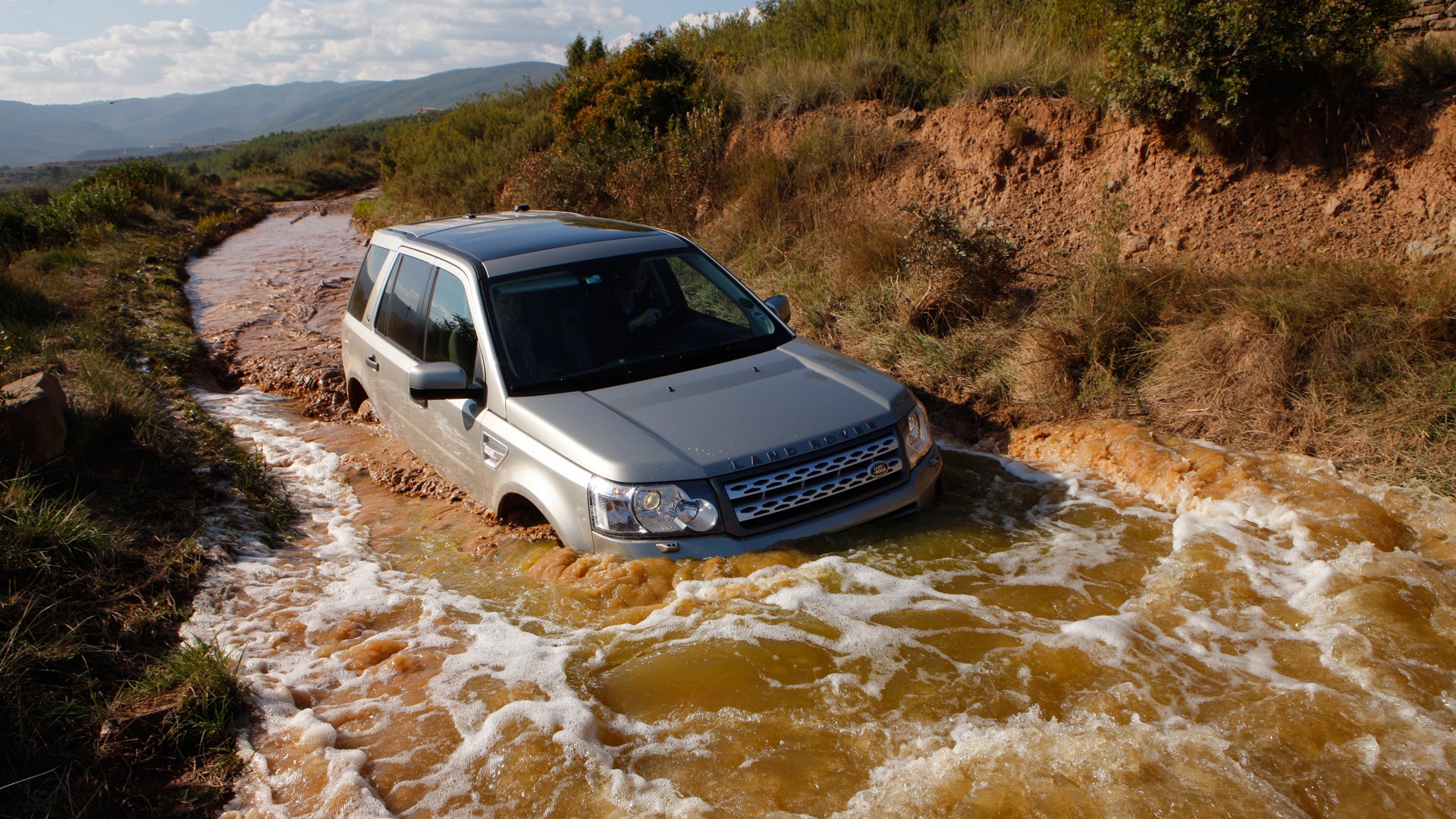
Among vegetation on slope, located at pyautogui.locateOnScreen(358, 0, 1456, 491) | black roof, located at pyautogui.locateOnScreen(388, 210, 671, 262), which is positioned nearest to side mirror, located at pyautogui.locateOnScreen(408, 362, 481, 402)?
black roof, located at pyautogui.locateOnScreen(388, 210, 671, 262)

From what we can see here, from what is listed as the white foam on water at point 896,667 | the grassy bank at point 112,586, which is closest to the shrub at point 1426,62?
the white foam on water at point 896,667

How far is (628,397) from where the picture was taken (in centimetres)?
429

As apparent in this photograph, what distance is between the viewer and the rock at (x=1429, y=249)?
632 centimetres

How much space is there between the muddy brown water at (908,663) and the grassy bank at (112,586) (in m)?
0.23

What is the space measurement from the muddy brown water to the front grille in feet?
0.69

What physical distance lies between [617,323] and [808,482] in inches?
60.0

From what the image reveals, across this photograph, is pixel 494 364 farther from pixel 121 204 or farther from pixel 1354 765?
pixel 121 204

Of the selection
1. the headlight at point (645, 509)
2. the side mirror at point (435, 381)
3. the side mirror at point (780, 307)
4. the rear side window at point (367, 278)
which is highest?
the rear side window at point (367, 278)

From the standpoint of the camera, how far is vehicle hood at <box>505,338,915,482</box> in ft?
12.5

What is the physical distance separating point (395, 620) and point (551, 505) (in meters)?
0.91

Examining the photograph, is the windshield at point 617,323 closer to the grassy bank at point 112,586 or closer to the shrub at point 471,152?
the grassy bank at point 112,586

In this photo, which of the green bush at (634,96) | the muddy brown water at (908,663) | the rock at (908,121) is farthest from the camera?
the green bush at (634,96)

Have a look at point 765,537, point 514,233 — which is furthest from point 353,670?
point 514,233

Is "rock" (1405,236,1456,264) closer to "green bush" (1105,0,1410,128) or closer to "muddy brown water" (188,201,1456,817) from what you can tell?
"green bush" (1105,0,1410,128)
